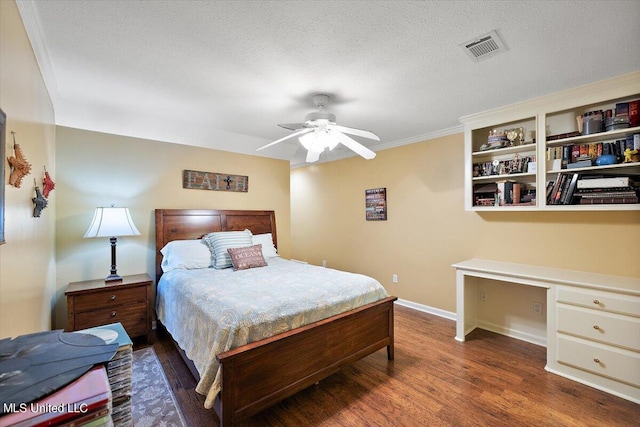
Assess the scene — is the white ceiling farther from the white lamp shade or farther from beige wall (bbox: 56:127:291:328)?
the white lamp shade

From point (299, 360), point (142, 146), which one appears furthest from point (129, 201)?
point (299, 360)

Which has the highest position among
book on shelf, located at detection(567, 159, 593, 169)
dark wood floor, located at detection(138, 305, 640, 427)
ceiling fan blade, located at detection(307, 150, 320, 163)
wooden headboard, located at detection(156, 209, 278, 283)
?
ceiling fan blade, located at detection(307, 150, 320, 163)

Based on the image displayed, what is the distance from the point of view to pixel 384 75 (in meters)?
2.21

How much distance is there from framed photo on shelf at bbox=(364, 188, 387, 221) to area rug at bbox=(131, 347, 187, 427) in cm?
332

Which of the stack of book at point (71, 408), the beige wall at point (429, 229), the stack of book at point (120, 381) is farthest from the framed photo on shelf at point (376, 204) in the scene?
the stack of book at point (71, 408)

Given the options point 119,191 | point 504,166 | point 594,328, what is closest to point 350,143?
point 504,166

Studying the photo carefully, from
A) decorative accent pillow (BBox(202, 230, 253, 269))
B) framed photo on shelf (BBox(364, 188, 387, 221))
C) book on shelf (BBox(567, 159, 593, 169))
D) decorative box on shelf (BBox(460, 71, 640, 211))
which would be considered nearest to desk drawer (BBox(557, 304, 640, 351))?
decorative box on shelf (BBox(460, 71, 640, 211))

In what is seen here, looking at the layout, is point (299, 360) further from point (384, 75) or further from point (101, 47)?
point (101, 47)

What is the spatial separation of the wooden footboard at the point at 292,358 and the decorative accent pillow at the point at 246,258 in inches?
52.7

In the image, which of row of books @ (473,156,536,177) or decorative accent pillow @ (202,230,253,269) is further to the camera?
decorative accent pillow @ (202,230,253,269)

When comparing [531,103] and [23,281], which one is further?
[531,103]

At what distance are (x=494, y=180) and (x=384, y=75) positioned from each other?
6.26 ft

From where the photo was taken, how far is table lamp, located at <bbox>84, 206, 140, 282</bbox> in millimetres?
2686

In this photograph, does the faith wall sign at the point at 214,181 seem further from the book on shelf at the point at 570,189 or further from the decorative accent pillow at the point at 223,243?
the book on shelf at the point at 570,189
